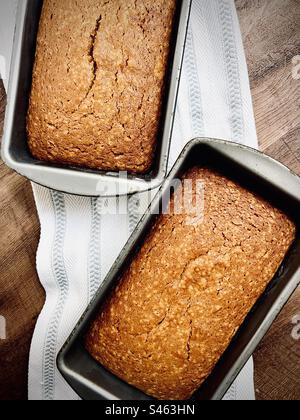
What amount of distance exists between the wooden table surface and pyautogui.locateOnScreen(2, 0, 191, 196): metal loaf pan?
16 cm

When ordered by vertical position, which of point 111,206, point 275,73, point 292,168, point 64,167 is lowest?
point 111,206

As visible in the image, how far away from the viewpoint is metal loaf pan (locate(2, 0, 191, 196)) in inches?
33.3

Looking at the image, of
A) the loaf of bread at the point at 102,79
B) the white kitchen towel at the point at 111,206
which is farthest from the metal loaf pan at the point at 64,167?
the white kitchen towel at the point at 111,206

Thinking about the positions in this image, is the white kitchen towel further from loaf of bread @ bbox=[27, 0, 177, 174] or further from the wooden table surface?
loaf of bread @ bbox=[27, 0, 177, 174]

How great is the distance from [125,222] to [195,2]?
52 centimetres

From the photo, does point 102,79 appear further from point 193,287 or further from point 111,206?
point 193,287

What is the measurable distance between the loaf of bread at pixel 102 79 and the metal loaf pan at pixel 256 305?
12 cm

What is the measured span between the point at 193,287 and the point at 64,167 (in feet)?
1.13

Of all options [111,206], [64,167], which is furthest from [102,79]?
[111,206]

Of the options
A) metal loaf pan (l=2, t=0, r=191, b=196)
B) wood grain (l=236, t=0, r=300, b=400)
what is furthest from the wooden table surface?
metal loaf pan (l=2, t=0, r=191, b=196)

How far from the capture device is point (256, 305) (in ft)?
2.88

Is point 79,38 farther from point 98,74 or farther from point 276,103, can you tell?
point 276,103
